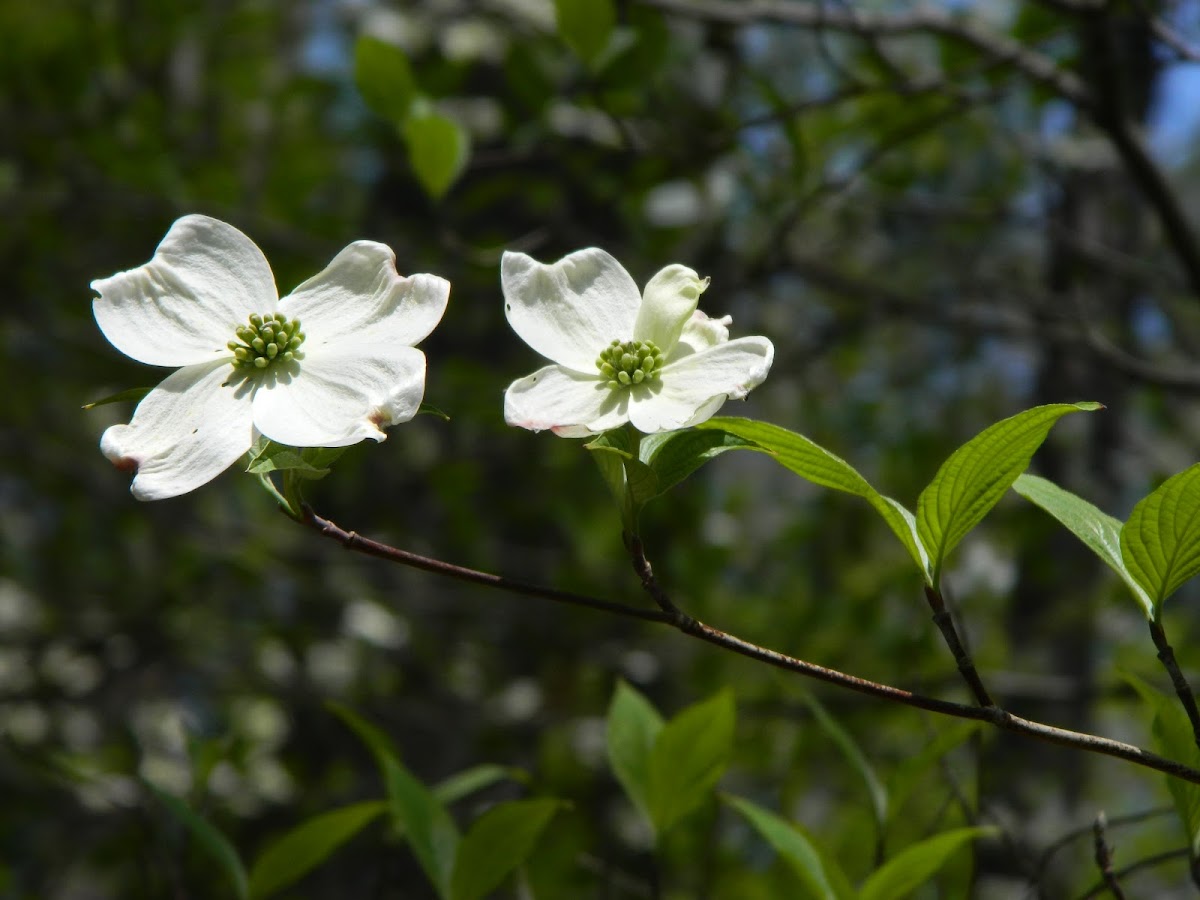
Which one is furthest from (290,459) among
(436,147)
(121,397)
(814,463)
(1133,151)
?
(1133,151)

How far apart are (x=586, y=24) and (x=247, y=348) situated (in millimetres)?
611

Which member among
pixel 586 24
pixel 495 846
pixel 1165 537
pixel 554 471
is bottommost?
pixel 554 471

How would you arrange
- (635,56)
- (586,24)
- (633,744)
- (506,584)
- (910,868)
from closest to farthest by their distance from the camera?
(506,584)
(910,868)
(633,744)
(586,24)
(635,56)

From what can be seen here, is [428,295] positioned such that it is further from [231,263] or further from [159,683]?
[159,683]

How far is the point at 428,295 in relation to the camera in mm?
481

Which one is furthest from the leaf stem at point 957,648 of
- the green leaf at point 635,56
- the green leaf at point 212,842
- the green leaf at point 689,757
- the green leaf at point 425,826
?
the green leaf at point 635,56

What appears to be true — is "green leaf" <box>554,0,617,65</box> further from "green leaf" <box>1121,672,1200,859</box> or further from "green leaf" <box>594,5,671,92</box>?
"green leaf" <box>1121,672,1200,859</box>

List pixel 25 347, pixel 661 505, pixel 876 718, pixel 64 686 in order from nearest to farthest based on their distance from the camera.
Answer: pixel 876 718 → pixel 661 505 → pixel 64 686 → pixel 25 347

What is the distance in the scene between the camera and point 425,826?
0.63 meters

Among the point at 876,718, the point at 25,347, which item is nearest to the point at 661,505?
the point at 876,718

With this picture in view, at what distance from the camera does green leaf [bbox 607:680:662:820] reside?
659mm

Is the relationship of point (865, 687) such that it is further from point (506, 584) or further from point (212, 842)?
point (212, 842)

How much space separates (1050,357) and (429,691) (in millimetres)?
1290

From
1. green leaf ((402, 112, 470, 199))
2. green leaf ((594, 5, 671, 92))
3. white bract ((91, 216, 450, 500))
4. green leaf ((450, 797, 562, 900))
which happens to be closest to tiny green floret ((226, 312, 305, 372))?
white bract ((91, 216, 450, 500))
